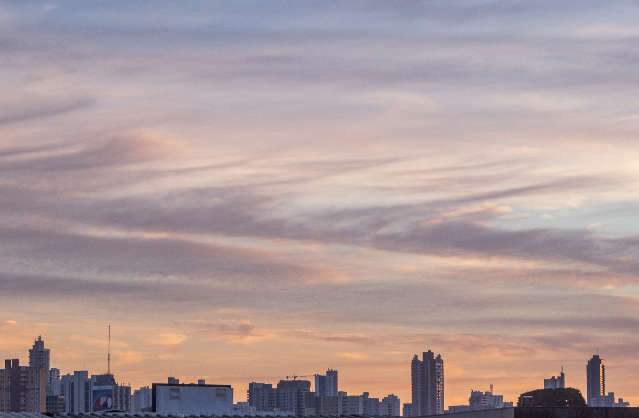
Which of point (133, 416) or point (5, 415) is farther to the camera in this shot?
point (133, 416)

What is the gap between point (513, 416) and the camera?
643 ft

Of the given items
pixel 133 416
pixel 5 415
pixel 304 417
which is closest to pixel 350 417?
pixel 304 417

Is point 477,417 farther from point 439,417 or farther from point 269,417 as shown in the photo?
point 269,417

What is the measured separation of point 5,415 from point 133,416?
2144cm

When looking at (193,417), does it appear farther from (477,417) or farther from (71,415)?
(477,417)

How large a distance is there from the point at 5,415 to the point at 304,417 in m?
49.8

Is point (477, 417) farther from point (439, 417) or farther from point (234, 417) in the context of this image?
point (234, 417)

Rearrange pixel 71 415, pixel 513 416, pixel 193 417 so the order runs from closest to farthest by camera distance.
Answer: pixel 71 415
pixel 193 417
pixel 513 416

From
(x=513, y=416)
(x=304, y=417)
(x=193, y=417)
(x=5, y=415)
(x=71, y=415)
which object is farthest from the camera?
(x=513, y=416)

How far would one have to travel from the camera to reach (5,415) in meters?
133

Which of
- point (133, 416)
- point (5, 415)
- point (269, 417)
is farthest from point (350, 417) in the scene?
point (5, 415)

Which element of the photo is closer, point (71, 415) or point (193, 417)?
point (71, 415)

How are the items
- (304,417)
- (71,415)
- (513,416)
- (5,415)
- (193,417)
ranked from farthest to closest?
(513,416) → (304,417) → (193,417) → (71,415) → (5,415)

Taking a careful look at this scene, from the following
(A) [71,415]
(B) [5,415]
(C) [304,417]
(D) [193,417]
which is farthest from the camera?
(C) [304,417]
